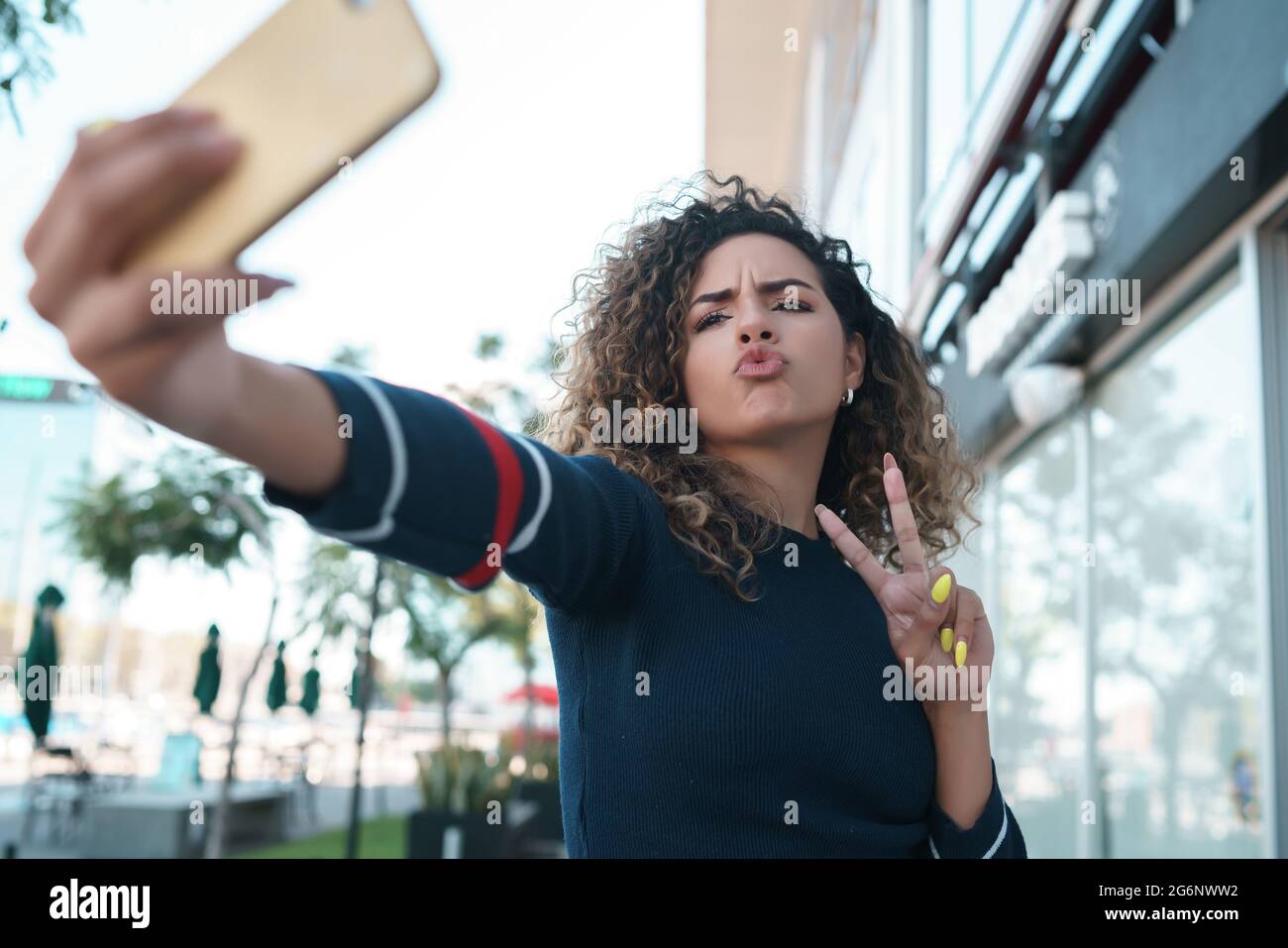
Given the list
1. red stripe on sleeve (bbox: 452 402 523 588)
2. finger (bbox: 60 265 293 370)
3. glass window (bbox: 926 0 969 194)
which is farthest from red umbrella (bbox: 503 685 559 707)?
finger (bbox: 60 265 293 370)

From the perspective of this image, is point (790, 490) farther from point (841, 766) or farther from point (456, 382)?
point (456, 382)

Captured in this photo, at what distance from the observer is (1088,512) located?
5.23 metres

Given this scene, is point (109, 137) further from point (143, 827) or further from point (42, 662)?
point (143, 827)

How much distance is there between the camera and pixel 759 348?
4.04 feet

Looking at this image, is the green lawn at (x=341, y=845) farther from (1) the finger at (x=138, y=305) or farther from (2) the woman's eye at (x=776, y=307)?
(1) the finger at (x=138, y=305)

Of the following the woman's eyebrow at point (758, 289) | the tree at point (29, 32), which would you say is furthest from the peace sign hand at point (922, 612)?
the tree at point (29, 32)

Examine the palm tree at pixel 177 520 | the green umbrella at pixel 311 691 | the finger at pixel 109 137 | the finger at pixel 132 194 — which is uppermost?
the palm tree at pixel 177 520

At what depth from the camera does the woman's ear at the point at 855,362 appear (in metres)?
1.58

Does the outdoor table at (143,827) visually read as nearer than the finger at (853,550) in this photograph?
No

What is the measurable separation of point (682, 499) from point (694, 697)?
0.22 metres

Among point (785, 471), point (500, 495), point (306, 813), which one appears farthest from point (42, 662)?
point (306, 813)

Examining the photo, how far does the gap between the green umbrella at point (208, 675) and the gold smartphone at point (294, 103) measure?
601 centimetres
